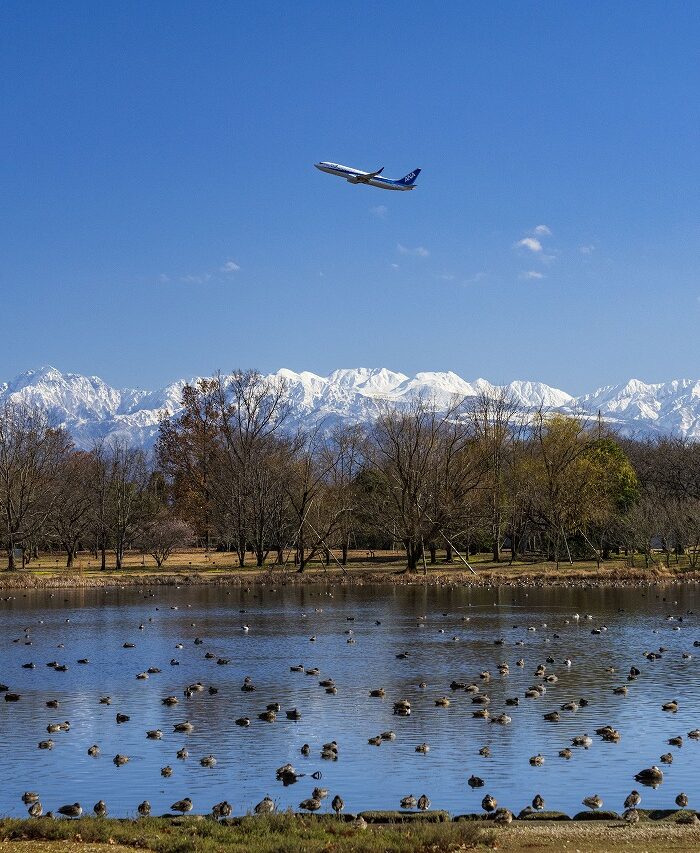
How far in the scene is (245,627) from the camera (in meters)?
53.8

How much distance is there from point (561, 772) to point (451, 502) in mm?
68914

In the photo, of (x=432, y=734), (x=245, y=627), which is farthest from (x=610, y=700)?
(x=245, y=627)

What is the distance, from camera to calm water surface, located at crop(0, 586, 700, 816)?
2308 cm

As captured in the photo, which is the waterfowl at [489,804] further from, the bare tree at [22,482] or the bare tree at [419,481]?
the bare tree at [22,482]

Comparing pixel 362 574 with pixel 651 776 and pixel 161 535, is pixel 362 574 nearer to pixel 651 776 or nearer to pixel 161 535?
pixel 161 535

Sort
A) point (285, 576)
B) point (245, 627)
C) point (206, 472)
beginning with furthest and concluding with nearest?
1. point (206, 472)
2. point (285, 576)
3. point (245, 627)

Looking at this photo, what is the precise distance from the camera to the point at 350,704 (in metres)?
32.4

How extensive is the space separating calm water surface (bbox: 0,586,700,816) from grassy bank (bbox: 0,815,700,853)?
7.71ft

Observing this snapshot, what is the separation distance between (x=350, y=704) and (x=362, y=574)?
58.4m

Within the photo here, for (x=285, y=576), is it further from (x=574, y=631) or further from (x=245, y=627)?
(x=574, y=631)

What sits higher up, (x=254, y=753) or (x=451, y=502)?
(x=451, y=502)

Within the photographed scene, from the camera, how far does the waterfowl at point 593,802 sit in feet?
68.2

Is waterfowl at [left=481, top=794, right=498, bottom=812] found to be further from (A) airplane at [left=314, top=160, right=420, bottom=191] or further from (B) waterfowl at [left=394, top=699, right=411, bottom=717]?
(A) airplane at [left=314, top=160, right=420, bottom=191]

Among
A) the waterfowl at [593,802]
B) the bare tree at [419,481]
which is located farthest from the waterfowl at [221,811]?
the bare tree at [419,481]
